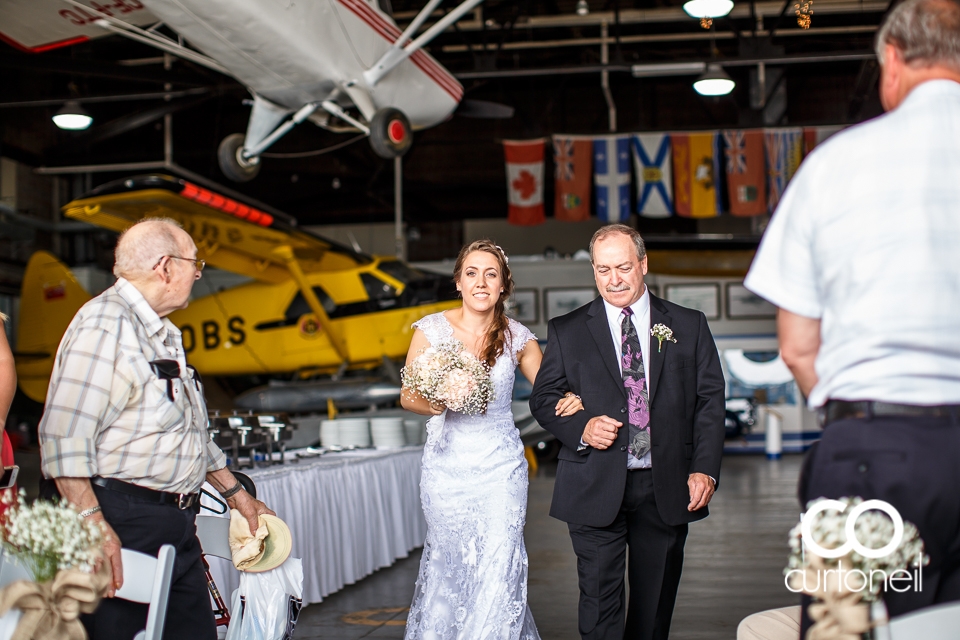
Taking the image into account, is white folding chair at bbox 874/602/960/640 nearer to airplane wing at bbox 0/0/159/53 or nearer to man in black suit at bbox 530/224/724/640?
man in black suit at bbox 530/224/724/640

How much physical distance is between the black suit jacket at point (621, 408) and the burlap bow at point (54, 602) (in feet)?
4.88

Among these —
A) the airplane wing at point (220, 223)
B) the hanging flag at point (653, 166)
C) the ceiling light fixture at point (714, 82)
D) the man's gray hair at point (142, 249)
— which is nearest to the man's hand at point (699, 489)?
the man's gray hair at point (142, 249)

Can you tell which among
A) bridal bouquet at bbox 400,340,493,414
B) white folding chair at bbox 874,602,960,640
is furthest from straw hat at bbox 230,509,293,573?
white folding chair at bbox 874,602,960,640

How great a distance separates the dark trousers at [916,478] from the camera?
126 cm

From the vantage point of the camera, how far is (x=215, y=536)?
231cm

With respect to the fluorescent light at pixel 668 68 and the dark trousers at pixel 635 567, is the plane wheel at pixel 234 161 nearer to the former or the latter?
the fluorescent light at pixel 668 68

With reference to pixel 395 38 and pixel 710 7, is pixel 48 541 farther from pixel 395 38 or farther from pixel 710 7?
pixel 710 7

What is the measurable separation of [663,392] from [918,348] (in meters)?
1.36

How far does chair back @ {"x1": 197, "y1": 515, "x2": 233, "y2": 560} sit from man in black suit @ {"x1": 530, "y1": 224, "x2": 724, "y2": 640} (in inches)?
40.0

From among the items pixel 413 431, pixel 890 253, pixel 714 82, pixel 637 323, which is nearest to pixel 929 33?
pixel 890 253

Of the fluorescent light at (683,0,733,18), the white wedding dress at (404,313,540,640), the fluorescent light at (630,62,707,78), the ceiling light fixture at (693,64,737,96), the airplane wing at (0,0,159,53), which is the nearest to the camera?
the white wedding dress at (404,313,540,640)

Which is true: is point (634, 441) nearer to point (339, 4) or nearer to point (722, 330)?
point (339, 4)

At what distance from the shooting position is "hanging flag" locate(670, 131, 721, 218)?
12.6 metres

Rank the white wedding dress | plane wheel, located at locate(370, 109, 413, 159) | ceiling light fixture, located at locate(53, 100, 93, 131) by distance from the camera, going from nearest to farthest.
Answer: the white wedding dress, plane wheel, located at locate(370, 109, 413, 159), ceiling light fixture, located at locate(53, 100, 93, 131)
